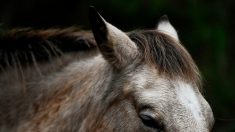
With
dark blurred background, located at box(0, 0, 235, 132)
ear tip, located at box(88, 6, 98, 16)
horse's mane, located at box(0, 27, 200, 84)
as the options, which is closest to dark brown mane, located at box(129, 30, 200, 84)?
ear tip, located at box(88, 6, 98, 16)

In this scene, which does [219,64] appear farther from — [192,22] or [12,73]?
[12,73]

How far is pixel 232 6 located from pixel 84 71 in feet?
12.9

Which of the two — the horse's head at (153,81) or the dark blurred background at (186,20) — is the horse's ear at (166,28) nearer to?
the horse's head at (153,81)

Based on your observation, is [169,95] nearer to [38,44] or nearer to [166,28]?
[166,28]

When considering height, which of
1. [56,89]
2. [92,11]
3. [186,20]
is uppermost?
[92,11]

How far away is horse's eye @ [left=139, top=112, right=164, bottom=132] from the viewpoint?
172 inches

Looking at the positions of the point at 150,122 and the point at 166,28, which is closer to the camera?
the point at 150,122

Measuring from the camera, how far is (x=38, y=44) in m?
5.39

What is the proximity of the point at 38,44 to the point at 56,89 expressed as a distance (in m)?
0.43

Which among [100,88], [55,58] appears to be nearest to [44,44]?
[55,58]

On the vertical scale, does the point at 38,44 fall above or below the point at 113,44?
below

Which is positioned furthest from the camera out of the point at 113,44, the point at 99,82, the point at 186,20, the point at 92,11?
the point at 186,20

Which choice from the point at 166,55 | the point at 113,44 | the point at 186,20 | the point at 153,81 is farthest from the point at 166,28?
the point at 186,20

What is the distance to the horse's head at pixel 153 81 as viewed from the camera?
14.4ft
